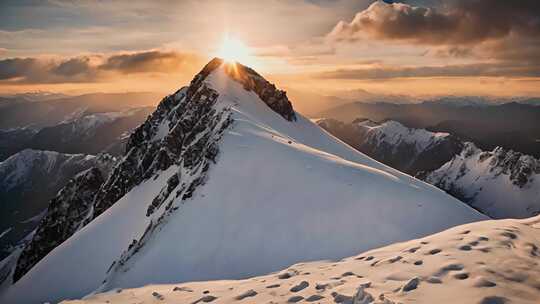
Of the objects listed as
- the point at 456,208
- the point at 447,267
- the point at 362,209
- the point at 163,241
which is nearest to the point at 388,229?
the point at 362,209

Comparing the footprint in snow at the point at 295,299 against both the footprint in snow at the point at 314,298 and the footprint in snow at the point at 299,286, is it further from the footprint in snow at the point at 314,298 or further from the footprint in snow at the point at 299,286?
the footprint in snow at the point at 299,286

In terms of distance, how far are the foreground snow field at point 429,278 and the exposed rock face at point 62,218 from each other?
296 feet

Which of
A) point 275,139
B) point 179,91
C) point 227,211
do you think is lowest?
point 227,211

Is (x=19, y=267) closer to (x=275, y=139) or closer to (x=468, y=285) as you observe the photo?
(x=275, y=139)

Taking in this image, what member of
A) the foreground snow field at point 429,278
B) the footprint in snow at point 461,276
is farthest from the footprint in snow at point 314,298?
the footprint in snow at point 461,276

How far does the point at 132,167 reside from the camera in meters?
74.1

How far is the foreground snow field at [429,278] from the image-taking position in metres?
9.37

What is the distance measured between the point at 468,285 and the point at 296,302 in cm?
513

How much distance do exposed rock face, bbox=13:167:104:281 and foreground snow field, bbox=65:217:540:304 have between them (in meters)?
90.2

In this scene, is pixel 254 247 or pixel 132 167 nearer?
pixel 254 247

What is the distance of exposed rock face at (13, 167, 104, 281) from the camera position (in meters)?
91.9

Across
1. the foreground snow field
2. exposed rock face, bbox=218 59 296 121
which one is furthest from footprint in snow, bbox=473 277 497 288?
exposed rock face, bbox=218 59 296 121

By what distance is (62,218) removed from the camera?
9612 centimetres

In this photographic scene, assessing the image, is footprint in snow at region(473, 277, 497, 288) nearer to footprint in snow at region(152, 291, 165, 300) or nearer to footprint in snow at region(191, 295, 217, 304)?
footprint in snow at region(191, 295, 217, 304)
